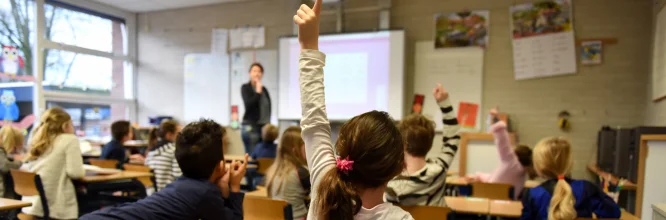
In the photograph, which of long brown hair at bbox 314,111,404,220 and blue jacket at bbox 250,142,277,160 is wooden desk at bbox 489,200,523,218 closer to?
long brown hair at bbox 314,111,404,220

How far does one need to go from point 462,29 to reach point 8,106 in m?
5.99

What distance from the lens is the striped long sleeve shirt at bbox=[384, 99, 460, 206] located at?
1840 millimetres

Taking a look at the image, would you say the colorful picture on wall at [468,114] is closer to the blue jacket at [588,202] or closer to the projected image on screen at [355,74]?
the projected image on screen at [355,74]

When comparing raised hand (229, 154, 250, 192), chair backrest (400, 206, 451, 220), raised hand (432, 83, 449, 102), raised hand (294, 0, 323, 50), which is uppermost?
raised hand (294, 0, 323, 50)

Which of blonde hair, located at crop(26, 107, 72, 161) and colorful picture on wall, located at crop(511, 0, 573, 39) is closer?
blonde hair, located at crop(26, 107, 72, 161)

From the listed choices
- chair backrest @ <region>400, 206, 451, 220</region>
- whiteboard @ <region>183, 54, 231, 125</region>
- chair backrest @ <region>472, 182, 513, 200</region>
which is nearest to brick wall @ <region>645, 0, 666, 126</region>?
chair backrest @ <region>472, 182, 513, 200</region>

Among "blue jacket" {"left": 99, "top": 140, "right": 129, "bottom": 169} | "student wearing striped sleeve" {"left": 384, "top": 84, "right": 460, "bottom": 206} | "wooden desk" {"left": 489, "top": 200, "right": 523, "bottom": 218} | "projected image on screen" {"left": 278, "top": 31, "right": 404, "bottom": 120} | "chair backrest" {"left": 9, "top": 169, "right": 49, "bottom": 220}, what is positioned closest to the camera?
"student wearing striped sleeve" {"left": 384, "top": 84, "right": 460, "bottom": 206}

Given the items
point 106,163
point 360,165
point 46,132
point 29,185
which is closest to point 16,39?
point 106,163

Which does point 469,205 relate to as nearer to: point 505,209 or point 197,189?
point 505,209

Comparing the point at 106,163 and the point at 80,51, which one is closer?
the point at 106,163

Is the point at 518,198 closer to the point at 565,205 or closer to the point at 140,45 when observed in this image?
the point at 565,205

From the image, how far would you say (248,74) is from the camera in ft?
20.9

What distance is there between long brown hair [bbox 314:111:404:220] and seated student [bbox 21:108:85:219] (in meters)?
2.48

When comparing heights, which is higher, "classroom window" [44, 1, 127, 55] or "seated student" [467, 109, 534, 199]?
"classroom window" [44, 1, 127, 55]
